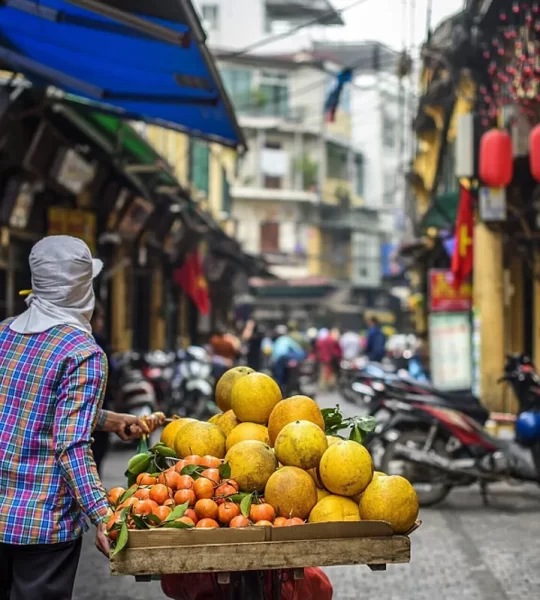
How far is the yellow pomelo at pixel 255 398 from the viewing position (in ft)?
14.9

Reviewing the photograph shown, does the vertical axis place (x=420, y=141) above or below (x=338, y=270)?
above

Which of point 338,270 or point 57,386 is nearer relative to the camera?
point 57,386

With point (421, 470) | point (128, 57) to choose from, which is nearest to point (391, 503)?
point (128, 57)

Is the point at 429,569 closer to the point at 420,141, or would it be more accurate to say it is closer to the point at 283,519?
the point at 283,519

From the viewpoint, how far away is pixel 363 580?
23.6ft

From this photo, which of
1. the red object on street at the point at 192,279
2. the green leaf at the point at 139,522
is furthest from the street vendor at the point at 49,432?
the red object on street at the point at 192,279

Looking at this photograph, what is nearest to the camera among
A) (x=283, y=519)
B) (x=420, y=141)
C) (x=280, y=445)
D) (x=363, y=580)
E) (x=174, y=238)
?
(x=283, y=519)

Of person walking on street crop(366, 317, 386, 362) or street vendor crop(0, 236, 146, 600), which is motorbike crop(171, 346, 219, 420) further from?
street vendor crop(0, 236, 146, 600)

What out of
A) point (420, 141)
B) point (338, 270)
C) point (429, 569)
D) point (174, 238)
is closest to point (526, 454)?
point (429, 569)

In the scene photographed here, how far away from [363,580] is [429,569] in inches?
17.6

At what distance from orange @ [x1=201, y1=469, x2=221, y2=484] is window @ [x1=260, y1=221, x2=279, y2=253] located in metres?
50.0

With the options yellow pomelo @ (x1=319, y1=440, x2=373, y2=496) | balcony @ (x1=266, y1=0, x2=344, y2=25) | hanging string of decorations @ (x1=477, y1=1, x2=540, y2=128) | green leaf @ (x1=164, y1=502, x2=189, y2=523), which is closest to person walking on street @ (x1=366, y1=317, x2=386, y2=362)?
hanging string of decorations @ (x1=477, y1=1, x2=540, y2=128)

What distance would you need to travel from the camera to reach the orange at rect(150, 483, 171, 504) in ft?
12.7

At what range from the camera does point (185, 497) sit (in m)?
3.86
